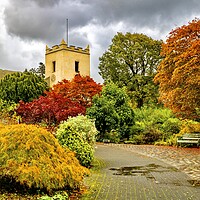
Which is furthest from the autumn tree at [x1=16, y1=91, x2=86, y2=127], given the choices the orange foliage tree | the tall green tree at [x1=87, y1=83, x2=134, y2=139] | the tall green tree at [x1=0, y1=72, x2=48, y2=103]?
the tall green tree at [x1=0, y1=72, x2=48, y2=103]

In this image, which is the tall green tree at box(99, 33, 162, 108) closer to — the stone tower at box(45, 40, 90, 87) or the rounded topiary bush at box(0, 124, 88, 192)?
the stone tower at box(45, 40, 90, 87)

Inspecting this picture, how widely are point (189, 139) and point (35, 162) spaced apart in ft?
48.3

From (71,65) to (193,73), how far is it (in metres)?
31.2

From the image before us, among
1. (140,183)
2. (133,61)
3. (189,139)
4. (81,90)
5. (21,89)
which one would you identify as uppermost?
(133,61)

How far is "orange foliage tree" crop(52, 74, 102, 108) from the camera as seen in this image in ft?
85.6

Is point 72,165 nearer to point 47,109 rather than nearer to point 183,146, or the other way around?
point 47,109

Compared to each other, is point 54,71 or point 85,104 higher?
point 54,71

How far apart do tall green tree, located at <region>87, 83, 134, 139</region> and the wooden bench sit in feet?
14.4

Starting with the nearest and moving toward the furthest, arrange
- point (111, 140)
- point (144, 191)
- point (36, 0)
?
Result: point (144, 191)
point (36, 0)
point (111, 140)

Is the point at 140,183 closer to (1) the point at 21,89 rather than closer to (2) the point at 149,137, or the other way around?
(2) the point at 149,137

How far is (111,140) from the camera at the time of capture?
75.8ft

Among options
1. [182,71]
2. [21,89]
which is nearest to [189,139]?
[182,71]

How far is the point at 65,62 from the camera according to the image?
46.1m

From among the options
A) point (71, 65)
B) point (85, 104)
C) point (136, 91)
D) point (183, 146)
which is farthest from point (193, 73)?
point (71, 65)
